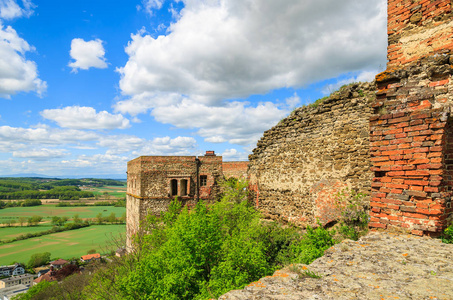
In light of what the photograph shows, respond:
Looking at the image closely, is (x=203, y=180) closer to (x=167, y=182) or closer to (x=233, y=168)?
(x=233, y=168)

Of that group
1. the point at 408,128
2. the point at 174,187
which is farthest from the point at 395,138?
the point at 174,187

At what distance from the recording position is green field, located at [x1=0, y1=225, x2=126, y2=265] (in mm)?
56344

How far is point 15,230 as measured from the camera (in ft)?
250

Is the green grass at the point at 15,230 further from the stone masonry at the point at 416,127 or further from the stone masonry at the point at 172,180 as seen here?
the stone masonry at the point at 416,127

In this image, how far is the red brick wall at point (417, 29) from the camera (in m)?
4.29

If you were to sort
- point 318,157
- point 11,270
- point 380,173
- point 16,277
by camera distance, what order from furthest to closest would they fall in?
point 11,270, point 16,277, point 318,157, point 380,173

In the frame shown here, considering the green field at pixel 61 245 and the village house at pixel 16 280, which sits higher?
the green field at pixel 61 245

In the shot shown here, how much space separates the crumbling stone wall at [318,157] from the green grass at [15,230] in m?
89.3

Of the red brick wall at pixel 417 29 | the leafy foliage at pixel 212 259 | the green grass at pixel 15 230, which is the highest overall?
the red brick wall at pixel 417 29

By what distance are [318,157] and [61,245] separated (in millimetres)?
75865

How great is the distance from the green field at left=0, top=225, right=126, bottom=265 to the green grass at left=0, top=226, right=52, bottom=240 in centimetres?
602

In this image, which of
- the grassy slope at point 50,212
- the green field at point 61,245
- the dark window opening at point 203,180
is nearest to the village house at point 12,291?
the green field at point 61,245

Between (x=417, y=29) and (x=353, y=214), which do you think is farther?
(x=353, y=214)

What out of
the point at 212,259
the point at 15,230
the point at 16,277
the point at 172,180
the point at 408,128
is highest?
the point at 408,128
